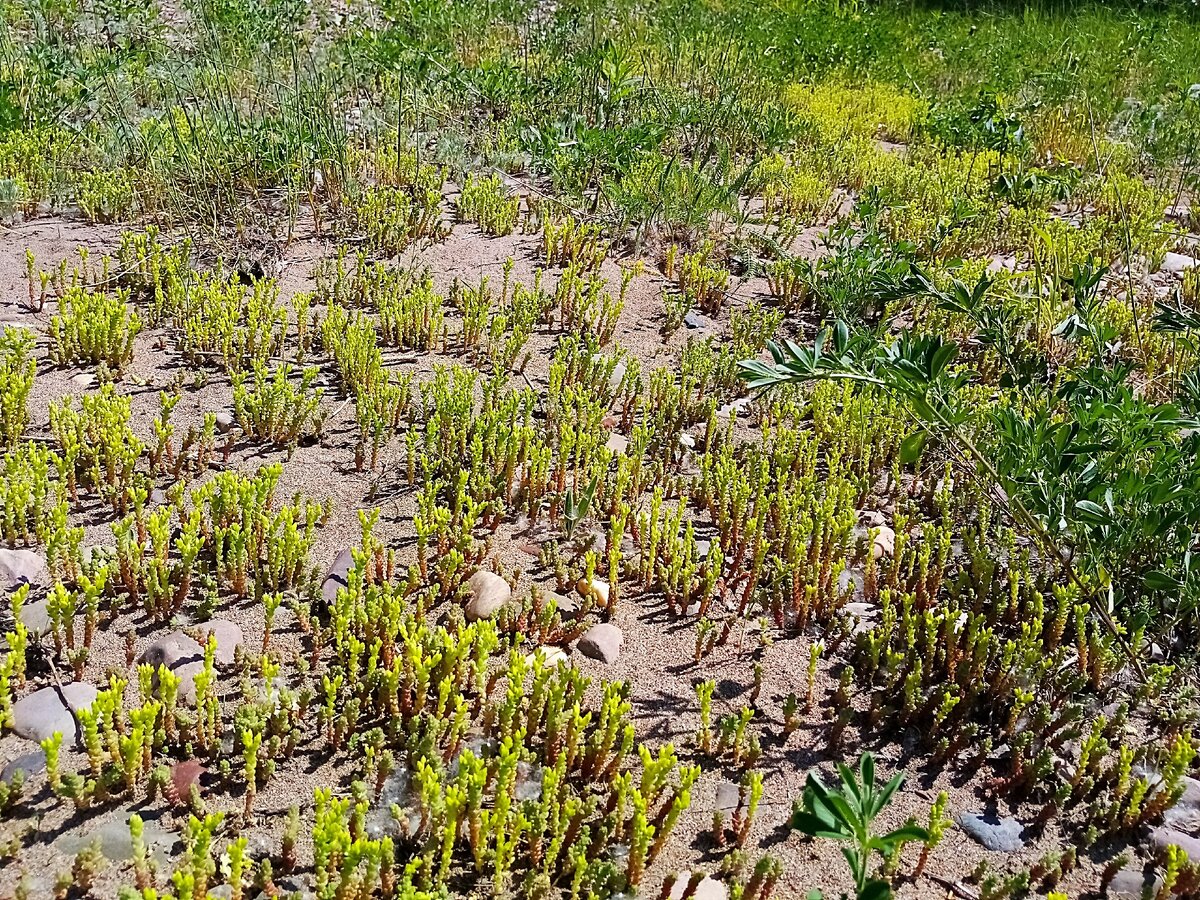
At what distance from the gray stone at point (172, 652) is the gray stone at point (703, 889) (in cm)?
170

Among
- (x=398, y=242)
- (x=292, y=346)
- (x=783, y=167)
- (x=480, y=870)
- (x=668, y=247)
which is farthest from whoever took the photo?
(x=783, y=167)

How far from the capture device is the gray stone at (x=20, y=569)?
3.42m

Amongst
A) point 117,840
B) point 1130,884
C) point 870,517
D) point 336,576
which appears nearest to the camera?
point 117,840

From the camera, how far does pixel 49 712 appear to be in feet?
9.53

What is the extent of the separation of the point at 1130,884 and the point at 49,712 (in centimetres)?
320

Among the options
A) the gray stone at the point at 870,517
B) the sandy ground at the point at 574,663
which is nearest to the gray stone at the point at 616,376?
the sandy ground at the point at 574,663

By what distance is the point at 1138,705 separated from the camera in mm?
3246

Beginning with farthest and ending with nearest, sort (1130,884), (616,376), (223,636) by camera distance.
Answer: (616,376), (223,636), (1130,884)

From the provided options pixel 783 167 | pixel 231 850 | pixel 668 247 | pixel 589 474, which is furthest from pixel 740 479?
pixel 783 167

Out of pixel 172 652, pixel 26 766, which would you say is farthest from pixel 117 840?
pixel 172 652

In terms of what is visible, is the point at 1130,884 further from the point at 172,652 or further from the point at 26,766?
the point at 26,766

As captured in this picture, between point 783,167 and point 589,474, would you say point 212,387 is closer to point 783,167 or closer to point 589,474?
point 589,474

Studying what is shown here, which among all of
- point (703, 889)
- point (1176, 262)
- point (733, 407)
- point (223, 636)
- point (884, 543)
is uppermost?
point (1176, 262)

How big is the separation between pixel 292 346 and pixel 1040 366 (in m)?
3.93
